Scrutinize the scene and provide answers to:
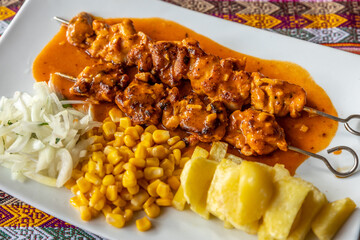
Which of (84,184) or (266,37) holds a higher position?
(266,37)

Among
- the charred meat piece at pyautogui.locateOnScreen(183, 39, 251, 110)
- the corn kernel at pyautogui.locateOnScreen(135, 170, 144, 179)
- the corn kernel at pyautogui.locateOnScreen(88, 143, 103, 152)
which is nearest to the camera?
the corn kernel at pyautogui.locateOnScreen(135, 170, 144, 179)

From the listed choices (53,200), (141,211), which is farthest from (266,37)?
(53,200)

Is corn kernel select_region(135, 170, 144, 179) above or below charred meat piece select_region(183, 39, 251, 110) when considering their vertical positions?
below

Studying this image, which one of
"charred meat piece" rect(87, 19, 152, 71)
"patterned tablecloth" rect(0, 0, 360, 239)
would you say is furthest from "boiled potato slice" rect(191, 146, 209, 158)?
"patterned tablecloth" rect(0, 0, 360, 239)

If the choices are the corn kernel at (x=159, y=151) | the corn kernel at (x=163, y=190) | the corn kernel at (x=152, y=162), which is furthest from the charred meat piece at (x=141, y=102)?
the corn kernel at (x=163, y=190)

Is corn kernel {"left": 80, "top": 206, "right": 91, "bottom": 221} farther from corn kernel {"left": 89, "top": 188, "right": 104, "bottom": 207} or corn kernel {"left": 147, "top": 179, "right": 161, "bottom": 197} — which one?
corn kernel {"left": 147, "top": 179, "right": 161, "bottom": 197}

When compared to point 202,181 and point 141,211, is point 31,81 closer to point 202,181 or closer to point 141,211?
point 141,211

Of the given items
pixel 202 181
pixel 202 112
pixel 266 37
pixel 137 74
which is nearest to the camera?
pixel 202 181
